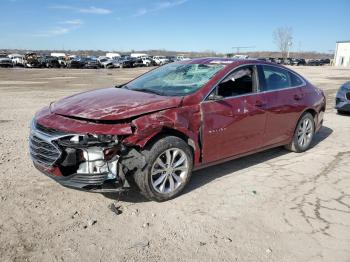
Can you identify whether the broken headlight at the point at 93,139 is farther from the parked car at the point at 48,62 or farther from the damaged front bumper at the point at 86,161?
the parked car at the point at 48,62

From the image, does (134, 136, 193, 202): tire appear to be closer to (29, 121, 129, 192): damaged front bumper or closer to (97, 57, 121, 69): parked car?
(29, 121, 129, 192): damaged front bumper

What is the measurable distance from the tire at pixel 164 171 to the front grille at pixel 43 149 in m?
0.90

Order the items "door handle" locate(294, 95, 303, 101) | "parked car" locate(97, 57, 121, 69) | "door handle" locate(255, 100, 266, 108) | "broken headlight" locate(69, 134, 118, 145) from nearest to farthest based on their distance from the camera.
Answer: "broken headlight" locate(69, 134, 118, 145) → "door handle" locate(255, 100, 266, 108) → "door handle" locate(294, 95, 303, 101) → "parked car" locate(97, 57, 121, 69)

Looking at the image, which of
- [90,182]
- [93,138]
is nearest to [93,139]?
[93,138]

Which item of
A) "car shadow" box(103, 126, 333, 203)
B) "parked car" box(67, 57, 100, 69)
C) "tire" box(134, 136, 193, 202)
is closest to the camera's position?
"tire" box(134, 136, 193, 202)

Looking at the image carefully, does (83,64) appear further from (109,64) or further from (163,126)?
(163,126)

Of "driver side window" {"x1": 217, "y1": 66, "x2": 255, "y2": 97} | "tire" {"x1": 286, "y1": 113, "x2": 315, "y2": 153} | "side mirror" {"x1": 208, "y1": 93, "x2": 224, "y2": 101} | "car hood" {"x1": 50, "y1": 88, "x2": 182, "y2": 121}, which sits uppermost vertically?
"driver side window" {"x1": 217, "y1": 66, "x2": 255, "y2": 97}

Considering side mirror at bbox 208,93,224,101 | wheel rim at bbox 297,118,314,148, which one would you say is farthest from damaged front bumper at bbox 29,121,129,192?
wheel rim at bbox 297,118,314,148

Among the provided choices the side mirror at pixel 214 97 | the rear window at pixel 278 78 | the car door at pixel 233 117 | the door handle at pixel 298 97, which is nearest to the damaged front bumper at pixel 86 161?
the car door at pixel 233 117

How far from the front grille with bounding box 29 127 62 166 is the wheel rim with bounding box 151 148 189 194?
1080mm

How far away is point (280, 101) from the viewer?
5668 millimetres

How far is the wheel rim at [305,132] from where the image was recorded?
6352 mm

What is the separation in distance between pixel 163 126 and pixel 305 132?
344cm

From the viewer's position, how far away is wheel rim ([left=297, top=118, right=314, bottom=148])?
20.8 ft
